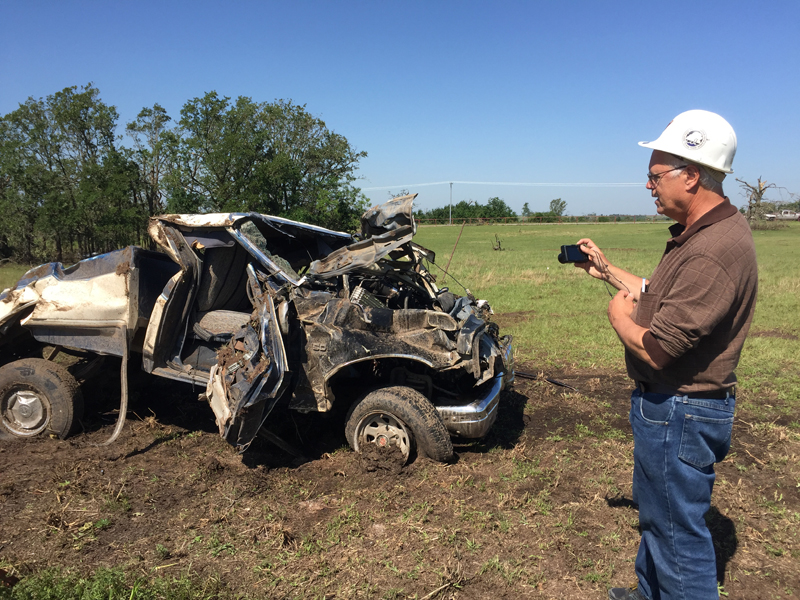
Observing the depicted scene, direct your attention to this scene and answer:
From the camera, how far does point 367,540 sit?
11.5 feet

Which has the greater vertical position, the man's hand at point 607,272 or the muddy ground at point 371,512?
the man's hand at point 607,272

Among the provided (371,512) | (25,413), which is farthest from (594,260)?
(25,413)

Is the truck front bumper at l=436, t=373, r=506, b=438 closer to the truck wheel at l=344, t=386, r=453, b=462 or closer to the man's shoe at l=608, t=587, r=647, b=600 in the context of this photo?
the truck wheel at l=344, t=386, r=453, b=462

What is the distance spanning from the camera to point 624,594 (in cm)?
288

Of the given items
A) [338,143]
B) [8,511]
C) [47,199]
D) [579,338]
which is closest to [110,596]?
[8,511]

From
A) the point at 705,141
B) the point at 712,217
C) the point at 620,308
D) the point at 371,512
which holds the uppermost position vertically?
the point at 705,141

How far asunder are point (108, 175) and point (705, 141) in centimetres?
2214

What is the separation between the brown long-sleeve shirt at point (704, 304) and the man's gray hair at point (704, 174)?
9 cm

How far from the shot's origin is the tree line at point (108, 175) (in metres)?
20.6

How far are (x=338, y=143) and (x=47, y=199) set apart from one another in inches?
663

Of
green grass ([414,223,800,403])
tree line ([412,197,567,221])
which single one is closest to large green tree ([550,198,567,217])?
tree line ([412,197,567,221])

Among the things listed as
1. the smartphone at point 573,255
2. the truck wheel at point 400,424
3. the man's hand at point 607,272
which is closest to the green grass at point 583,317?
the truck wheel at point 400,424

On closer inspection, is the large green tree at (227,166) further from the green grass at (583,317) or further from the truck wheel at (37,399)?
the truck wheel at (37,399)

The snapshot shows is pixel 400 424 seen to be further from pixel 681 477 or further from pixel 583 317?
pixel 583 317
